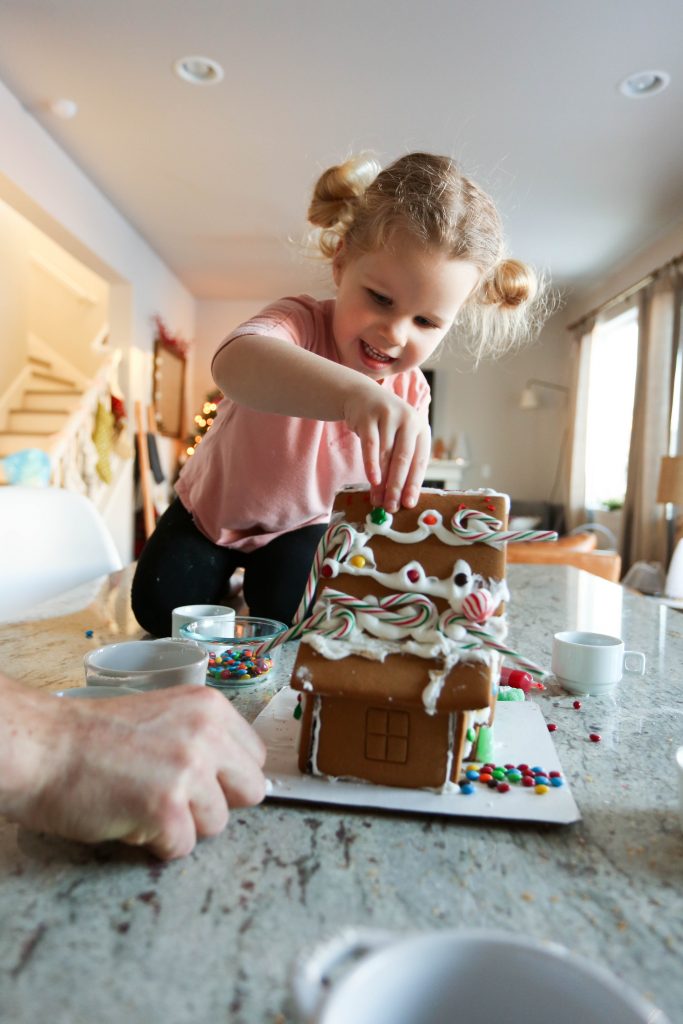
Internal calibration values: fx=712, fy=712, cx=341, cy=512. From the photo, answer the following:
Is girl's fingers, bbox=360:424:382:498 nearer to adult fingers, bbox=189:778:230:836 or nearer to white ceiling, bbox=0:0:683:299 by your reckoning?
adult fingers, bbox=189:778:230:836

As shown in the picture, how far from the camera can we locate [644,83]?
313 cm

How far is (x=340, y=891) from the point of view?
480mm

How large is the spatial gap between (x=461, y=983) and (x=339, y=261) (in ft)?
4.00

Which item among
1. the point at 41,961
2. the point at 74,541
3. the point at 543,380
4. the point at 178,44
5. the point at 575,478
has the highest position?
the point at 178,44

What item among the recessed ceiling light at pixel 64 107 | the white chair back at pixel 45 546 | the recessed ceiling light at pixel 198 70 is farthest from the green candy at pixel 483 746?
the recessed ceiling light at pixel 64 107

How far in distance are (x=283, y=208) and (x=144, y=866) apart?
4.82 metres

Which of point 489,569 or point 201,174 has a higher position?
point 201,174

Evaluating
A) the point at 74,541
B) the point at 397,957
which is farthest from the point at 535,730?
the point at 74,541

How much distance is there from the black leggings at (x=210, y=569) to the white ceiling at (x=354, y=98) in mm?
1444

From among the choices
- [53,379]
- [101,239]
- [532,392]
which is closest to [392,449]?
[101,239]

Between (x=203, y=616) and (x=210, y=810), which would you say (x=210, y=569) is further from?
(x=210, y=810)

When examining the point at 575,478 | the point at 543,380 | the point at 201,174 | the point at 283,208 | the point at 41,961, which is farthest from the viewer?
the point at 543,380

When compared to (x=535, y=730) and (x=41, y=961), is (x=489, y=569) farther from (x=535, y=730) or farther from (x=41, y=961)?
(x=41, y=961)

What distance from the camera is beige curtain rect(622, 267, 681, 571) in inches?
186
